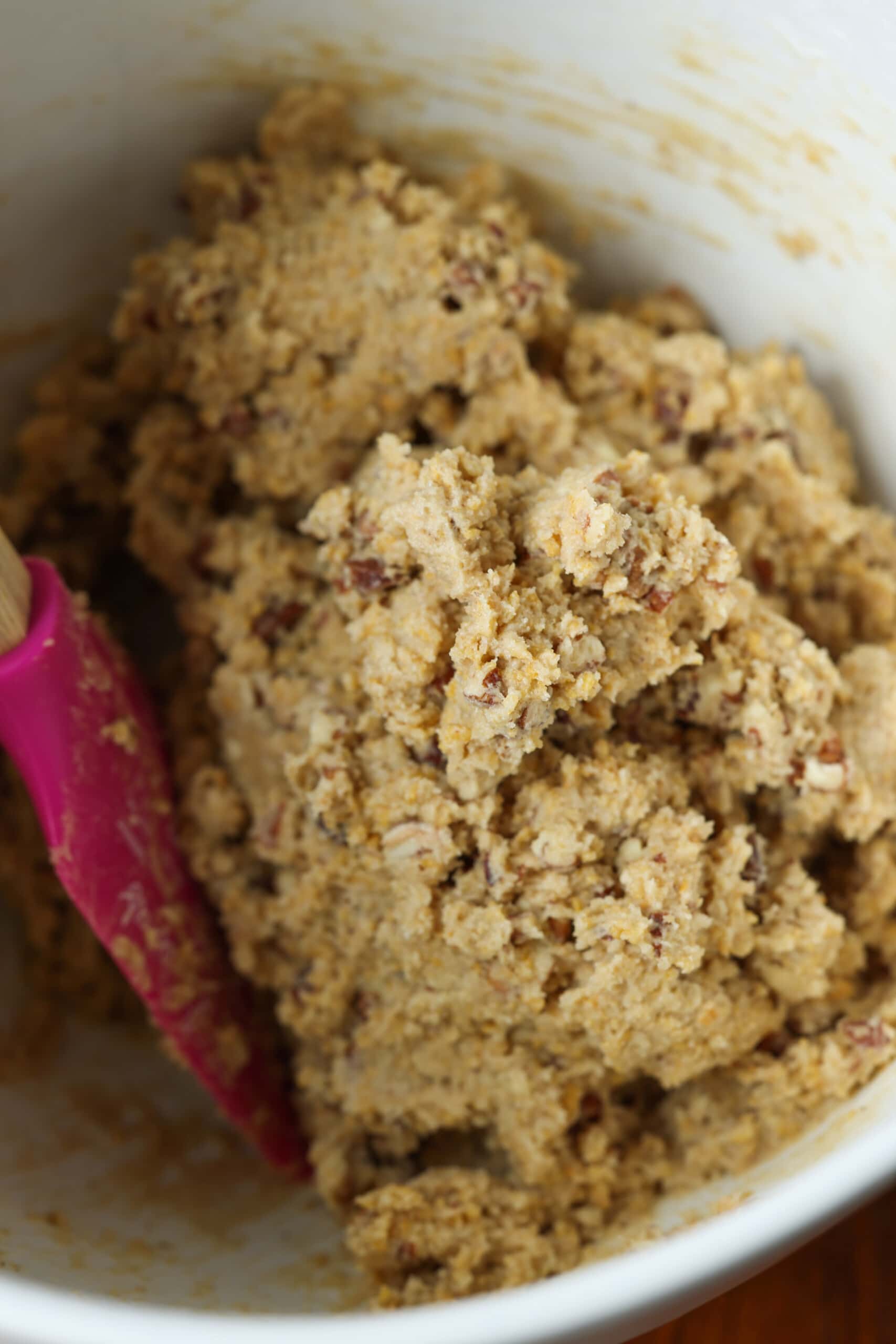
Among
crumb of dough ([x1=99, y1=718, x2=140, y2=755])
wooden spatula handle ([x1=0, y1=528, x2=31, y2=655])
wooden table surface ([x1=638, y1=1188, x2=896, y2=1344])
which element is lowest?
wooden table surface ([x1=638, y1=1188, x2=896, y2=1344])

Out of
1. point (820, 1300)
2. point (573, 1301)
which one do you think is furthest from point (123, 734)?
point (820, 1300)

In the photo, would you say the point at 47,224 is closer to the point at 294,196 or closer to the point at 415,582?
the point at 294,196

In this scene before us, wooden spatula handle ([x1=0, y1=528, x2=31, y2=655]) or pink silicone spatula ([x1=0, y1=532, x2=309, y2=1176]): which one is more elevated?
wooden spatula handle ([x1=0, y1=528, x2=31, y2=655])

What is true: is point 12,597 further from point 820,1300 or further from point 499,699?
point 820,1300

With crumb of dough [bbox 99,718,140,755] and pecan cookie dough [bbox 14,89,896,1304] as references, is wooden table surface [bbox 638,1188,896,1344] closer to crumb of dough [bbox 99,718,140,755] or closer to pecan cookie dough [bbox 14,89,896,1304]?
pecan cookie dough [bbox 14,89,896,1304]

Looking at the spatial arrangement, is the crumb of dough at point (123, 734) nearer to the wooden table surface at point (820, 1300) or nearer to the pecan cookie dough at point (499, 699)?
the pecan cookie dough at point (499, 699)

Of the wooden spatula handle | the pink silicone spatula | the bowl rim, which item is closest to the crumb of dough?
the pink silicone spatula

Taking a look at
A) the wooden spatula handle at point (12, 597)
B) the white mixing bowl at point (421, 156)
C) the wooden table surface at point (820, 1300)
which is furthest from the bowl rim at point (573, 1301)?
the wooden spatula handle at point (12, 597)
